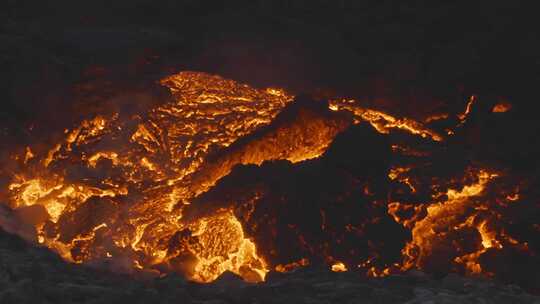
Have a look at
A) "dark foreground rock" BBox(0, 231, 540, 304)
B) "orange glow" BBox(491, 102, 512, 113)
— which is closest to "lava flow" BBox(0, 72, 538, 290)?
"orange glow" BBox(491, 102, 512, 113)

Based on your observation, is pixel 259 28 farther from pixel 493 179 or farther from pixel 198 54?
pixel 493 179

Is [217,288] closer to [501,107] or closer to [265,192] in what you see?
[265,192]

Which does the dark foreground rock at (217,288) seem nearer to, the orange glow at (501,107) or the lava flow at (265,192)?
the lava flow at (265,192)

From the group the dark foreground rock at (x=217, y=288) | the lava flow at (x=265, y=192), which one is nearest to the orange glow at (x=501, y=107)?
the lava flow at (x=265, y=192)

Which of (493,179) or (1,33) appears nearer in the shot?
(493,179)

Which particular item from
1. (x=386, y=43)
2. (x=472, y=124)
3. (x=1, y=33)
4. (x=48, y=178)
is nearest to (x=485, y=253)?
(x=472, y=124)

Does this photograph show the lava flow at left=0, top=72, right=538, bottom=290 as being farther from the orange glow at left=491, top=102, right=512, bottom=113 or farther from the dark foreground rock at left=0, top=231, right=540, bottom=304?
the dark foreground rock at left=0, top=231, right=540, bottom=304
